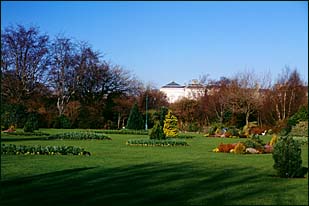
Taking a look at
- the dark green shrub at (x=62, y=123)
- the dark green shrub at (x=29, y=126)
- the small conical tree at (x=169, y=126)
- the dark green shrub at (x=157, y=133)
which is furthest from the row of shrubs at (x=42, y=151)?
the dark green shrub at (x=62, y=123)

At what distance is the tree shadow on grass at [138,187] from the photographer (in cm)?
610

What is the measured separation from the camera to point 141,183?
7625mm

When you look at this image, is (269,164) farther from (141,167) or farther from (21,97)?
(21,97)

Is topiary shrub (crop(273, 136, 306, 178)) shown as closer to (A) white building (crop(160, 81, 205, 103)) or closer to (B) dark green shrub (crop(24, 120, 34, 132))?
(B) dark green shrub (crop(24, 120, 34, 132))

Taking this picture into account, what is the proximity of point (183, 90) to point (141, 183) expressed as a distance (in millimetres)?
27422

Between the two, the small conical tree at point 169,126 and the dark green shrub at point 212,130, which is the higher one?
the small conical tree at point 169,126

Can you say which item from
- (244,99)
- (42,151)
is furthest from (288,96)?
(42,151)

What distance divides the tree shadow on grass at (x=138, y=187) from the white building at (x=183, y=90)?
22.8m

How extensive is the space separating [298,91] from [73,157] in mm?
25457

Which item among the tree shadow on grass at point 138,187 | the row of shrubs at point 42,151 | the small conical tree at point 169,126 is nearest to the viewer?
the tree shadow on grass at point 138,187

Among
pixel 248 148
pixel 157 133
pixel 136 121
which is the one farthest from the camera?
pixel 136 121

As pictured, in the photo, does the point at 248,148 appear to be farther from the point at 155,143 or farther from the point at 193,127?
the point at 193,127

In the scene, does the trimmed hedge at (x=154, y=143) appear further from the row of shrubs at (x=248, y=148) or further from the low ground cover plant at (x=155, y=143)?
the row of shrubs at (x=248, y=148)

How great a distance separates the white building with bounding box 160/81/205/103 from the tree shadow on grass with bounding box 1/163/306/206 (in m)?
22.8
